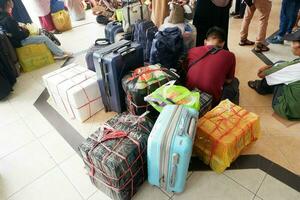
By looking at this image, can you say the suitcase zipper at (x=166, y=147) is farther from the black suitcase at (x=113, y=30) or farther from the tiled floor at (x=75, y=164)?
the black suitcase at (x=113, y=30)

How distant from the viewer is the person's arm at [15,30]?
2.80 meters

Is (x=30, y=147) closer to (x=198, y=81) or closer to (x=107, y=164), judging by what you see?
(x=107, y=164)

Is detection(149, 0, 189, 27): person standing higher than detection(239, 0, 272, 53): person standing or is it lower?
higher

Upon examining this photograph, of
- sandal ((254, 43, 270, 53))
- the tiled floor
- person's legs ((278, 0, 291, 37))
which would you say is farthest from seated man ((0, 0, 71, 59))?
person's legs ((278, 0, 291, 37))

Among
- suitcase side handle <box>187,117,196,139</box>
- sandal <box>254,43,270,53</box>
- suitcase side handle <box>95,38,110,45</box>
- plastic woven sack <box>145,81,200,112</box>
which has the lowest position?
sandal <box>254,43,270,53</box>

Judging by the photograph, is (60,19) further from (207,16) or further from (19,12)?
(207,16)

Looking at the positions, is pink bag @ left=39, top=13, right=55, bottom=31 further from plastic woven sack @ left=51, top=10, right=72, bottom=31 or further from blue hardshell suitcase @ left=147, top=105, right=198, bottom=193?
blue hardshell suitcase @ left=147, top=105, right=198, bottom=193

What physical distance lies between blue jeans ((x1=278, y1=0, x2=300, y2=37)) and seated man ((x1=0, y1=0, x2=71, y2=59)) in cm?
327

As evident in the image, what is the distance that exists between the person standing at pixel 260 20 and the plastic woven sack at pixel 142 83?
1.83 meters

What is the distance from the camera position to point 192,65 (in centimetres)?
193

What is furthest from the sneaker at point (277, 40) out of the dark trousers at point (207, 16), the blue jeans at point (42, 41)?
the blue jeans at point (42, 41)

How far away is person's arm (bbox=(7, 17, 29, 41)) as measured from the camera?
280 cm

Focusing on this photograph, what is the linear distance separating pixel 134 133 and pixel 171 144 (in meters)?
0.30

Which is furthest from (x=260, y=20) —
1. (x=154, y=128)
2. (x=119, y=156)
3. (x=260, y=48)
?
(x=119, y=156)
